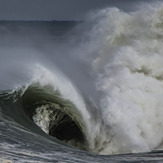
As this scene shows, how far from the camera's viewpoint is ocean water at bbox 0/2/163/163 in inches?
385

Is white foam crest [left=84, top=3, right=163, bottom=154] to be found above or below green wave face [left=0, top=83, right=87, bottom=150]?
above

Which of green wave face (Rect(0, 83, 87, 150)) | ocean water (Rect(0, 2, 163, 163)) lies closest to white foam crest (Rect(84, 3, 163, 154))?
ocean water (Rect(0, 2, 163, 163))

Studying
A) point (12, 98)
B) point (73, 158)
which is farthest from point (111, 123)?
point (73, 158)

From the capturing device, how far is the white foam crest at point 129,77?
35.8 feet

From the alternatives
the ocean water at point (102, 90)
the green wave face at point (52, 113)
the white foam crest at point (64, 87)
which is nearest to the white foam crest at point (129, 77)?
the ocean water at point (102, 90)

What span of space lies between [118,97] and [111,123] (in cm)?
113

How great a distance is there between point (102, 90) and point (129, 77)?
3.68 feet

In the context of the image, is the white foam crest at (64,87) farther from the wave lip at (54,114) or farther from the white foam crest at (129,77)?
the white foam crest at (129,77)

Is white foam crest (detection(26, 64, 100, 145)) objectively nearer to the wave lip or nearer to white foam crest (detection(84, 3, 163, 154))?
the wave lip

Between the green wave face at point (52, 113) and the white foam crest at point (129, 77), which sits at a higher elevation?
the white foam crest at point (129, 77)

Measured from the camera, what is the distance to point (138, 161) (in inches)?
187

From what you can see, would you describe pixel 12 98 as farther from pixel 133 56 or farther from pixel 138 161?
pixel 133 56

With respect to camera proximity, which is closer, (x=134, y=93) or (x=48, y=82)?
(x=48, y=82)

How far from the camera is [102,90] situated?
39.8ft
